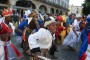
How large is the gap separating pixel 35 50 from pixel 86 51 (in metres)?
0.95

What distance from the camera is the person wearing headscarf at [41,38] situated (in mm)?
4879

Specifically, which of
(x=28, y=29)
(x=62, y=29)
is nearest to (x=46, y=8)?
(x=62, y=29)

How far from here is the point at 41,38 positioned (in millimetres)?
5102

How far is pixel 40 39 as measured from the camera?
5102 mm

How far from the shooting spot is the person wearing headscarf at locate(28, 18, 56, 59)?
488 centimetres

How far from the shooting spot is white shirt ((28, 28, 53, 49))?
4.90 m

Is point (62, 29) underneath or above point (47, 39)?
underneath

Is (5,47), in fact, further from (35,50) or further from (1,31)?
(35,50)

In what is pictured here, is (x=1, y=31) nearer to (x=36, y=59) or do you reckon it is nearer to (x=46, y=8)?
(x=36, y=59)

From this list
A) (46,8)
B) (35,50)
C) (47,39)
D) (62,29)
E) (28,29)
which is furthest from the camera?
(46,8)

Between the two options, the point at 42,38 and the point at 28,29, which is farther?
the point at 28,29

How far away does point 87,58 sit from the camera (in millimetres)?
5223

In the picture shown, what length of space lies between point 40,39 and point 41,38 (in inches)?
0.9

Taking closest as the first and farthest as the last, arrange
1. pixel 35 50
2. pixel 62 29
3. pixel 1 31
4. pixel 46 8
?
pixel 35 50, pixel 1 31, pixel 62 29, pixel 46 8
